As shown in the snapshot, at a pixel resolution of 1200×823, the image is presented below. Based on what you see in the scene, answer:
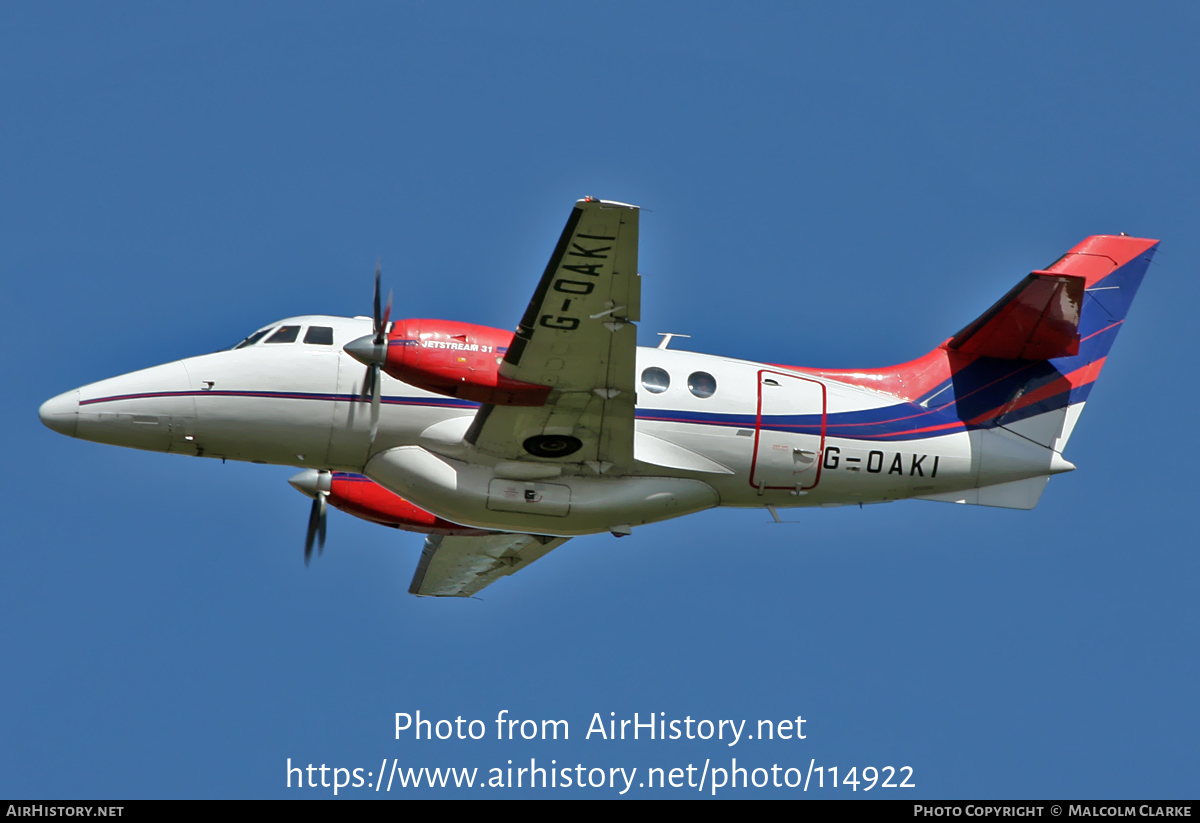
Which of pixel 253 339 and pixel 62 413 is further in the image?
pixel 253 339

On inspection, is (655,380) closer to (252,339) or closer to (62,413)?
(252,339)

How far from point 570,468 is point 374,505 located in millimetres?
4492

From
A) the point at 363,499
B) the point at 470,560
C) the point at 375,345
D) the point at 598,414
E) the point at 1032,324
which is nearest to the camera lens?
the point at 375,345

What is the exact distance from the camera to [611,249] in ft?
47.8

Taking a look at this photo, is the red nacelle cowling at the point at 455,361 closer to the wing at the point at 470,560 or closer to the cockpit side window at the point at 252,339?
the cockpit side window at the point at 252,339

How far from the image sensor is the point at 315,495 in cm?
1997

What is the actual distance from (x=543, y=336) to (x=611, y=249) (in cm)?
163

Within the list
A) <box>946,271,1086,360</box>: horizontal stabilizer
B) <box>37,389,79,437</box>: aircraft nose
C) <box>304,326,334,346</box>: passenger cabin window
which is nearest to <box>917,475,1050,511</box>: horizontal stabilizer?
<box>946,271,1086,360</box>: horizontal stabilizer

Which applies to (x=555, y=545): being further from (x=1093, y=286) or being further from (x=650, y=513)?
(x=1093, y=286)

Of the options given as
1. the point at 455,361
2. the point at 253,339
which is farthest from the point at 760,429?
the point at 253,339

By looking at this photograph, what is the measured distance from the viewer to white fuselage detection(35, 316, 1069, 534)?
17000mm

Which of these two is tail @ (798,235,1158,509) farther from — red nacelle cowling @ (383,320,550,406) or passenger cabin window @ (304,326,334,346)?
passenger cabin window @ (304,326,334,346)
